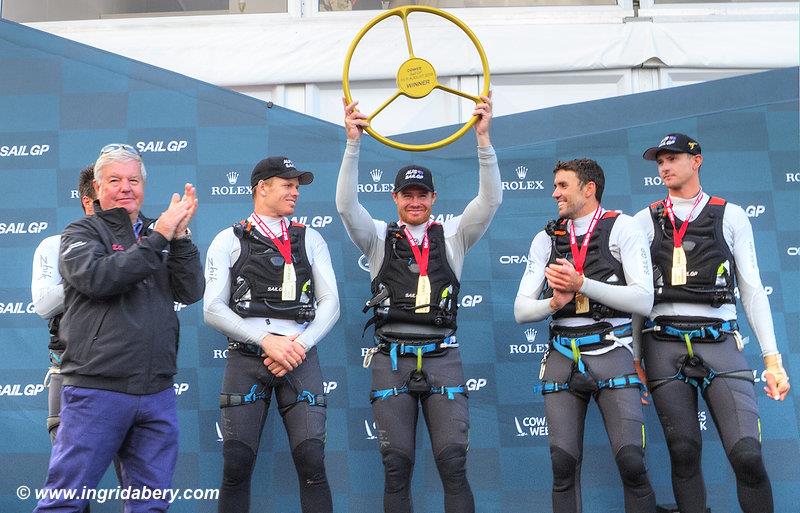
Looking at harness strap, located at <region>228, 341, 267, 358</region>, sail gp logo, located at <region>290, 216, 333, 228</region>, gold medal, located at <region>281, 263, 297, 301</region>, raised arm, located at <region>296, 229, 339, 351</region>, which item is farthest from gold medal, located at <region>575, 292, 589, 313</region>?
sail gp logo, located at <region>290, 216, 333, 228</region>

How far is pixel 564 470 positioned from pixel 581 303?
71cm

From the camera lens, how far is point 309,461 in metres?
3.83

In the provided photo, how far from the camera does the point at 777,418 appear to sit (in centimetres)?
477

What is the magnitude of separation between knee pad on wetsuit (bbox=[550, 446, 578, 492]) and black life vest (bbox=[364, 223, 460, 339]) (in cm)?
78

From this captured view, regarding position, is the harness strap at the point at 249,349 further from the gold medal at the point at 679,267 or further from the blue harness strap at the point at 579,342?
the gold medal at the point at 679,267

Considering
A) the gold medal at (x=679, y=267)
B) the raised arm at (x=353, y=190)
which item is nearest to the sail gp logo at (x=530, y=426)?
the gold medal at (x=679, y=267)

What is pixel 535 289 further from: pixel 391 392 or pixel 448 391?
pixel 391 392

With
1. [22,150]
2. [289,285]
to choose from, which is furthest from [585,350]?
[22,150]

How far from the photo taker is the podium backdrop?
4.76 metres

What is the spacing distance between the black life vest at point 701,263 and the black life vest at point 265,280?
1628 millimetres

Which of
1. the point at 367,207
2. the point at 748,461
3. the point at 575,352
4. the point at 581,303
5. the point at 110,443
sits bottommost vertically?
the point at 748,461

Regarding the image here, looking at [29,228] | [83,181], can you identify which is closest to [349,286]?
[83,181]

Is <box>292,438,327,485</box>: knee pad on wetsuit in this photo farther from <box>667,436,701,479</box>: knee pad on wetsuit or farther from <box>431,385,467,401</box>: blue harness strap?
<box>667,436,701,479</box>: knee pad on wetsuit

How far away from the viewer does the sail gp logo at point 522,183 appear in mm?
5082
